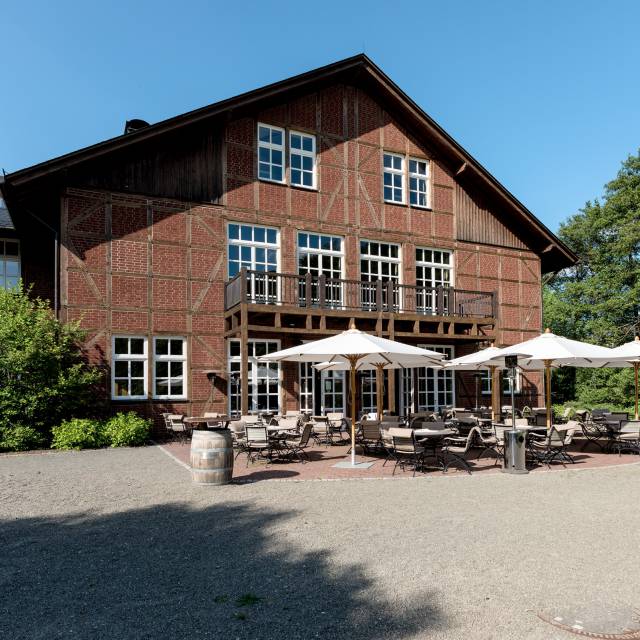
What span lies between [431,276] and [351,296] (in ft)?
12.1

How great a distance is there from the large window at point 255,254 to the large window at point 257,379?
1535 mm

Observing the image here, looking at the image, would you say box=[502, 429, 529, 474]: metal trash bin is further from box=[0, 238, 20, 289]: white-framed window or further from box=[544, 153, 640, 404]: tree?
box=[544, 153, 640, 404]: tree

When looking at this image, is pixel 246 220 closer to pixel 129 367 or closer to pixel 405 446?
pixel 129 367

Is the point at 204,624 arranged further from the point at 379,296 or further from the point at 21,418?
the point at 379,296

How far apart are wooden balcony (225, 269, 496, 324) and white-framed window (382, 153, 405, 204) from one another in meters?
3.21

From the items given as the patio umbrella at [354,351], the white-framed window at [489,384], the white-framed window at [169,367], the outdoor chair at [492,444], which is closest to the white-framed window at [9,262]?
the white-framed window at [169,367]

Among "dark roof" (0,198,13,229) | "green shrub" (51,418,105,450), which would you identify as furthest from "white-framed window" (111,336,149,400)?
"dark roof" (0,198,13,229)

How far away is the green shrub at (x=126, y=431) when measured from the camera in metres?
14.0

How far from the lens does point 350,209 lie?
18812 millimetres

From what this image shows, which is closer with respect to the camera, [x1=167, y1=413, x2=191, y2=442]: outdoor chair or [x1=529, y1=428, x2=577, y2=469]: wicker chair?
[x1=529, y1=428, x2=577, y2=469]: wicker chair

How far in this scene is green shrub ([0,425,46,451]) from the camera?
13.1 m

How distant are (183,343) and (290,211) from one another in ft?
17.1

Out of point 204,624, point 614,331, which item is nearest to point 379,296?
point 204,624

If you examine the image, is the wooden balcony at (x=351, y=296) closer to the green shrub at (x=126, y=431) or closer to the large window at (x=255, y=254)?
the large window at (x=255, y=254)
